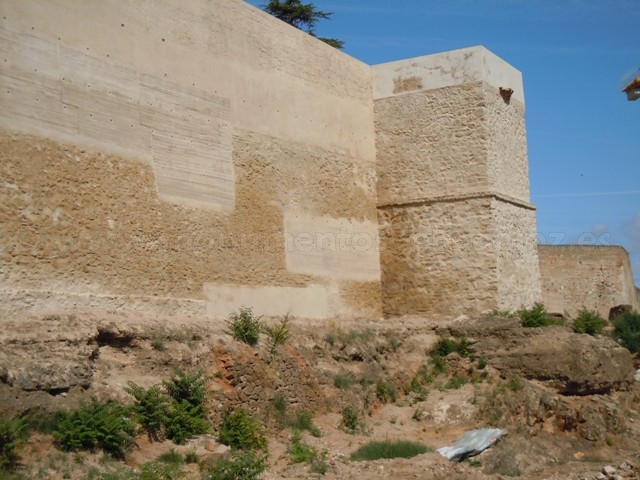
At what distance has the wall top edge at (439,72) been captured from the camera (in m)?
16.9

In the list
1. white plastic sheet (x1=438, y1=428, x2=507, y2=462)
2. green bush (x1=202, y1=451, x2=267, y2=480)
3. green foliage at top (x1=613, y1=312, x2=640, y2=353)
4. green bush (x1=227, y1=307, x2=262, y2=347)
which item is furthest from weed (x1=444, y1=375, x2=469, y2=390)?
green foliage at top (x1=613, y1=312, x2=640, y2=353)

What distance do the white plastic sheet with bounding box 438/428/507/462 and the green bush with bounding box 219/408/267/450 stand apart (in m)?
2.56

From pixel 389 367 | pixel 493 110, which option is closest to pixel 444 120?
pixel 493 110

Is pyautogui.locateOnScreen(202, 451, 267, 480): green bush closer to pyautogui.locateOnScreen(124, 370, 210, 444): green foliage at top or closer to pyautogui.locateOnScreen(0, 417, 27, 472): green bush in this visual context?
pyautogui.locateOnScreen(124, 370, 210, 444): green foliage at top

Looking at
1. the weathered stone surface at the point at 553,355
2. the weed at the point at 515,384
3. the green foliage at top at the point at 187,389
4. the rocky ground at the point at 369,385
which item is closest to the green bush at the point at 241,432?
the rocky ground at the point at 369,385

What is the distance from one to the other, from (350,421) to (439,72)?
768 cm

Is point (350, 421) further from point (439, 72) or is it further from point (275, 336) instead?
point (439, 72)

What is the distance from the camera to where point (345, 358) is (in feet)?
45.4

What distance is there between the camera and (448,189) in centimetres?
1672

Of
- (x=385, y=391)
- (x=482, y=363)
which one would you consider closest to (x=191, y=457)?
(x=385, y=391)

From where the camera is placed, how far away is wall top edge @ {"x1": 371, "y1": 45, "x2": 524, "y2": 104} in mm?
16859

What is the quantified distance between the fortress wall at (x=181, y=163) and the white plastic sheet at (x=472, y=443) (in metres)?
3.63

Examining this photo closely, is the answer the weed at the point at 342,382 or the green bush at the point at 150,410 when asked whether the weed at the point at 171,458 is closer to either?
the green bush at the point at 150,410

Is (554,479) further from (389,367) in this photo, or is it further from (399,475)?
(389,367)
